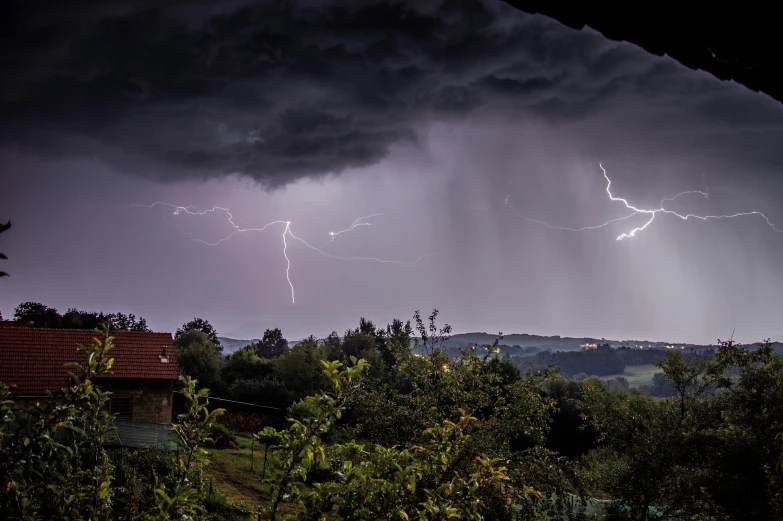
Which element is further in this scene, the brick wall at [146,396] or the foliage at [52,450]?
the brick wall at [146,396]

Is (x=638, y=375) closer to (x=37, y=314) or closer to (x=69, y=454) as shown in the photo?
(x=37, y=314)

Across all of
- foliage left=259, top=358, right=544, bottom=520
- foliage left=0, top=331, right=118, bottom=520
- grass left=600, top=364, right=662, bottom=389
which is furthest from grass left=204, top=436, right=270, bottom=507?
grass left=600, top=364, right=662, bottom=389

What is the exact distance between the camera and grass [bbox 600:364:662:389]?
14964cm

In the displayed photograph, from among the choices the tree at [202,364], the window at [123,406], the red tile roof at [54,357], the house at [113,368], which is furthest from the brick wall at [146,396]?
the tree at [202,364]

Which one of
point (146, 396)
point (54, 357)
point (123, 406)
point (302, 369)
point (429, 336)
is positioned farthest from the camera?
point (302, 369)

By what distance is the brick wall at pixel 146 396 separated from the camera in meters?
23.0

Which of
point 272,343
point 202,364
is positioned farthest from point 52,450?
point 272,343

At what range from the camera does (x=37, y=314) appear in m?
55.8

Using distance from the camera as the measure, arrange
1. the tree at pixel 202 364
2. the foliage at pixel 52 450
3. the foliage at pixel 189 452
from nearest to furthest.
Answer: the foliage at pixel 52 450 → the foliage at pixel 189 452 → the tree at pixel 202 364

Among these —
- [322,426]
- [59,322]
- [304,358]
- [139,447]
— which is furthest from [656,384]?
[322,426]

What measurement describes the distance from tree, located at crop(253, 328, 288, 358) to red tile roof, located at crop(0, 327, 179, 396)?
86622mm

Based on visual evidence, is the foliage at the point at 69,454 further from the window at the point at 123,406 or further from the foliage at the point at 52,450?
the window at the point at 123,406

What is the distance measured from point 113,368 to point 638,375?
171472mm

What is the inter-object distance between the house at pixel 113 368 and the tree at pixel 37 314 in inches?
1415
